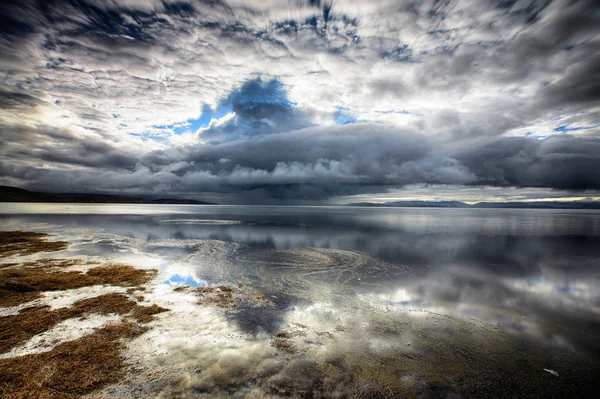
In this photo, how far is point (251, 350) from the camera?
10789 mm

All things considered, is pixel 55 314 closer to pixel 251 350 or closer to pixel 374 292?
pixel 251 350

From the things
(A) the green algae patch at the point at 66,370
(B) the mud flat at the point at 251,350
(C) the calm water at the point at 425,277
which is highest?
(A) the green algae patch at the point at 66,370

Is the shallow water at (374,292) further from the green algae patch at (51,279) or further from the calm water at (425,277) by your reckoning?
the green algae patch at (51,279)

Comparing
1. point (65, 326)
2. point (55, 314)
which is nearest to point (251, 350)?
point (65, 326)

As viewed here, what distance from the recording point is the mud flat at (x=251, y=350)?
866cm

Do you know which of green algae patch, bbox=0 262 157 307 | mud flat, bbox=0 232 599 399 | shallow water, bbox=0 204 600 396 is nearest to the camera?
mud flat, bbox=0 232 599 399

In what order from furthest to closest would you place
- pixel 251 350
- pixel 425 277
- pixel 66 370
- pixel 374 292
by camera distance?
pixel 425 277, pixel 374 292, pixel 251 350, pixel 66 370

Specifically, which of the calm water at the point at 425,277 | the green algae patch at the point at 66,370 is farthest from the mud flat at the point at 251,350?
the calm water at the point at 425,277

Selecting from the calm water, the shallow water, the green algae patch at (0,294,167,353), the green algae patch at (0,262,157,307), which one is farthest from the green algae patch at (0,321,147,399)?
the green algae patch at (0,262,157,307)

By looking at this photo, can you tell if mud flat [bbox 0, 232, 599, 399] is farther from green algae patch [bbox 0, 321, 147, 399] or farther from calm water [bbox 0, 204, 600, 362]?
calm water [bbox 0, 204, 600, 362]

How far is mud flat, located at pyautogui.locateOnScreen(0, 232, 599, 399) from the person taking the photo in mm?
8664

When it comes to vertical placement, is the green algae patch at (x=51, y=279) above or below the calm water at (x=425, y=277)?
above

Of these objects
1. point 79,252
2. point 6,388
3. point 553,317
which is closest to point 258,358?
point 6,388

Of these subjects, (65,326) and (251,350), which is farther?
(65,326)
